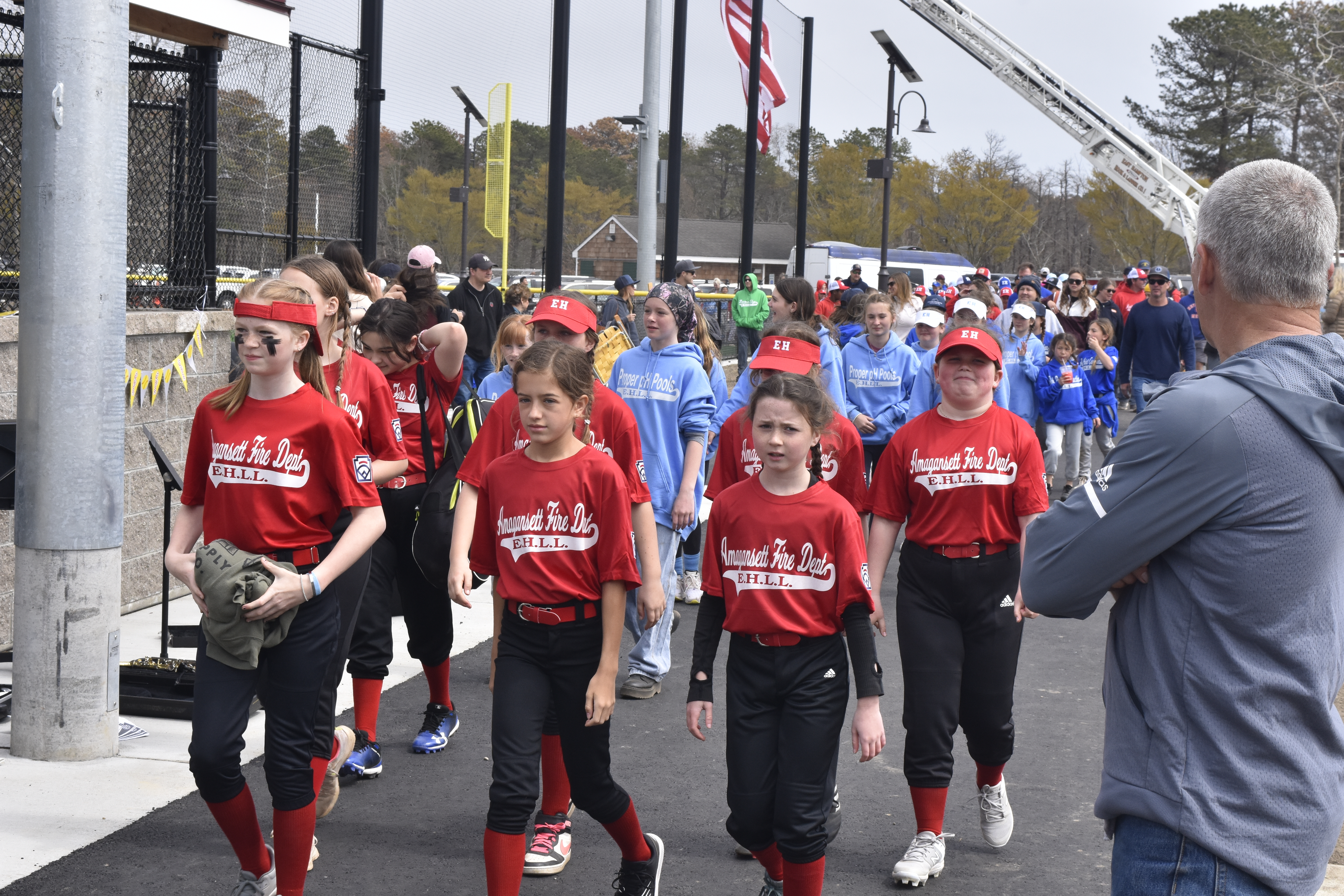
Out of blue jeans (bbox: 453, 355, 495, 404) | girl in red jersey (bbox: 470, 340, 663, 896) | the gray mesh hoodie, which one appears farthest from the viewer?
blue jeans (bbox: 453, 355, 495, 404)

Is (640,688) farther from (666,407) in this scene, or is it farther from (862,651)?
(862,651)

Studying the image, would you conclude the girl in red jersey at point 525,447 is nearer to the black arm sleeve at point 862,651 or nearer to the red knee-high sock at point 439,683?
the black arm sleeve at point 862,651

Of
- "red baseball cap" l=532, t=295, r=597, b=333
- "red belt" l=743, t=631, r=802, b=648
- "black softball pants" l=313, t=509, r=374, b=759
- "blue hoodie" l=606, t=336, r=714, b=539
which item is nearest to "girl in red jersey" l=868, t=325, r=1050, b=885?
"red belt" l=743, t=631, r=802, b=648

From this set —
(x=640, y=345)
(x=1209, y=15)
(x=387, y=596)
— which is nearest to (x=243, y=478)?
(x=387, y=596)

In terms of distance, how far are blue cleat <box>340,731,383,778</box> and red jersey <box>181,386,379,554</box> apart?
165 centimetres

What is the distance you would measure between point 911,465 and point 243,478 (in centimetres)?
219

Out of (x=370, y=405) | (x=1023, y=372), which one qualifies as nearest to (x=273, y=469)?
(x=370, y=405)

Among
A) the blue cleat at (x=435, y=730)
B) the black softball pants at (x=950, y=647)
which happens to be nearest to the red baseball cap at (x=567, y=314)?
the black softball pants at (x=950, y=647)

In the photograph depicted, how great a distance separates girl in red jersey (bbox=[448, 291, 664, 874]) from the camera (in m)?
4.12

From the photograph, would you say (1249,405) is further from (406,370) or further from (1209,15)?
(1209,15)

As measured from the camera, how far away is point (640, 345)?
671 centimetres

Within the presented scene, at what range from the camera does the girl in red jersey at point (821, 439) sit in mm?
4625

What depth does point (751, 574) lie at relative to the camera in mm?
3799

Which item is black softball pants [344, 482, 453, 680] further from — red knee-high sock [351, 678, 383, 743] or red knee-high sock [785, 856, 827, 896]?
red knee-high sock [785, 856, 827, 896]
